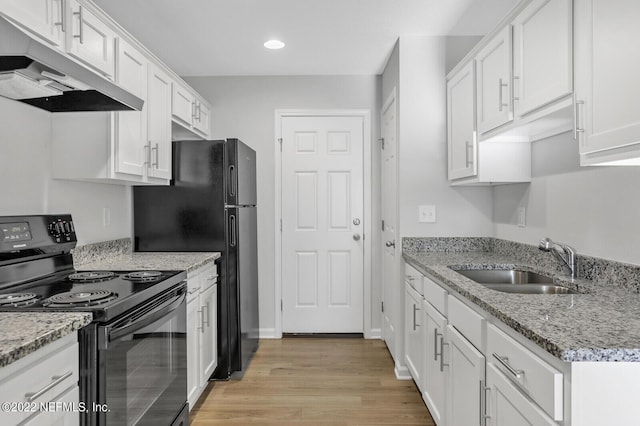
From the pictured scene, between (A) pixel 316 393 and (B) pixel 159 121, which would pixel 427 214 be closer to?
(A) pixel 316 393

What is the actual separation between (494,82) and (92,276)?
2.21 meters

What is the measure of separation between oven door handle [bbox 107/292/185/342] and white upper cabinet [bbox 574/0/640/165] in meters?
1.71

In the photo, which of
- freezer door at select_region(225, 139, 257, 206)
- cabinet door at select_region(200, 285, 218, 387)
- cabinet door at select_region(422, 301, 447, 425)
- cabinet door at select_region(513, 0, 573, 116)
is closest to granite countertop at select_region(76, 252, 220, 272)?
cabinet door at select_region(200, 285, 218, 387)

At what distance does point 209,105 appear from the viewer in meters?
3.92

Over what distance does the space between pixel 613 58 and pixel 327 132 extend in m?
2.86

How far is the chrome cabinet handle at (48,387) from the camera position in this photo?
3.66 ft

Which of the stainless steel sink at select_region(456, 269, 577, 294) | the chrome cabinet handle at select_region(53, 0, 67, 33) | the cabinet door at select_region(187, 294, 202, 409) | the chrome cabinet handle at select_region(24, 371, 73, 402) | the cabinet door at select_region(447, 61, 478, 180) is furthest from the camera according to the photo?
the cabinet door at select_region(447, 61, 478, 180)

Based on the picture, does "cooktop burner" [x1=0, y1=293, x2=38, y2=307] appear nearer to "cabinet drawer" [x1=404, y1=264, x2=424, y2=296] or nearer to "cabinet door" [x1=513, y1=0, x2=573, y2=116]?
"cabinet drawer" [x1=404, y1=264, x2=424, y2=296]

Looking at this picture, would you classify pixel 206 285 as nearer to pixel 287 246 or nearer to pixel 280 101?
pixel 287 246

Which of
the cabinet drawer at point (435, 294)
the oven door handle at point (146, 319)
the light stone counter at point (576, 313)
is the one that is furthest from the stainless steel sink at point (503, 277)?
the oven door handle at point (146, 319)

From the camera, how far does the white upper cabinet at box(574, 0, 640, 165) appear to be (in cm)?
124

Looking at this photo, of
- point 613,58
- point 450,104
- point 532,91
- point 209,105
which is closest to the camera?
point 613,58

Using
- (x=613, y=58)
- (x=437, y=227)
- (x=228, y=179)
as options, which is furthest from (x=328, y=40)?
(x=613, y=58)

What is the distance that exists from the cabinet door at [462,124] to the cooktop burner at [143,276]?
5.97 ft
